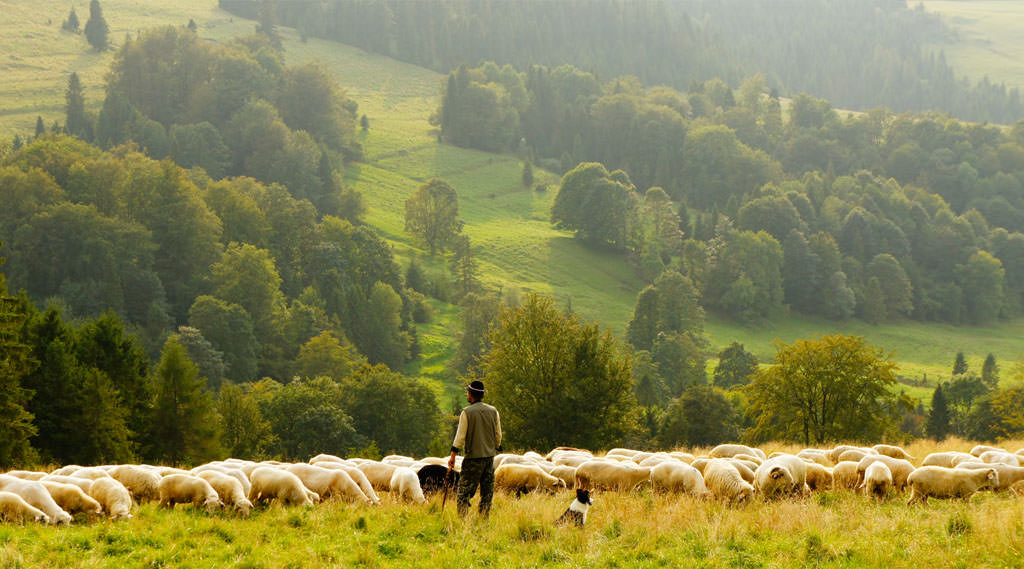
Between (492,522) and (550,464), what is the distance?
23.3ft

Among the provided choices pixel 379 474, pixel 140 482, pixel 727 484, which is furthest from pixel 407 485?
pixel 727 484

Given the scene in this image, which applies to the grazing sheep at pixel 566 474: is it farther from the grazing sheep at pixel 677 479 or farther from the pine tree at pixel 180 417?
the pine tree at pixel 180 417

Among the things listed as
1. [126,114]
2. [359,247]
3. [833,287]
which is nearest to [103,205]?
[359,247]

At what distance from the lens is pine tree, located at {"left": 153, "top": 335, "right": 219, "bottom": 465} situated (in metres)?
59.6

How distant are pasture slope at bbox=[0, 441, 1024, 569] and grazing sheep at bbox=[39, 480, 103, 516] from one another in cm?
76

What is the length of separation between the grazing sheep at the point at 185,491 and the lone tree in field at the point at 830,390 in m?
47.7

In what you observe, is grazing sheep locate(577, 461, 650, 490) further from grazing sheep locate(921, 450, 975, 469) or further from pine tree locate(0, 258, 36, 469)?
pine tree locate(0, 258, 36, 469)

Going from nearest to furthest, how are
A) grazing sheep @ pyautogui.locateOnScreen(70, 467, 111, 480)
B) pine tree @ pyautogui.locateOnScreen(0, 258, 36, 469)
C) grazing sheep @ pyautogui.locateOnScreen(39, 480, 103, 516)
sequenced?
grazing sheep @ pyautogui.locateOnScreen(39, 480, 103, 516)
grazing sheep @ pyautogui.locateOnScreen(70, 467, 111, 480)
pine tree @ pyautogui.locateOnScreen(0, 258, 36, 469)

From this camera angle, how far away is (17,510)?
15328mm

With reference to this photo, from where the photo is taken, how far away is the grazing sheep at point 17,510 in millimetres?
15250

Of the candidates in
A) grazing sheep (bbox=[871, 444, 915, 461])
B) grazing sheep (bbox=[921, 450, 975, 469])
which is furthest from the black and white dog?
grazing sheep (bbox=[871, 444, 915, 461])

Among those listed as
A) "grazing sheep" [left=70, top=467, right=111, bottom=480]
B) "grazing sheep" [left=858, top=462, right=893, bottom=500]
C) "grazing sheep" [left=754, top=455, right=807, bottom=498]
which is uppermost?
"grazing sheep" [left=858, top=462, right=893, bottom=500]

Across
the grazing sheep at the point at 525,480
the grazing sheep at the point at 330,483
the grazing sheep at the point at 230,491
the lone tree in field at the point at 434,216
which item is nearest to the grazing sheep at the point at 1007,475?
the grazing sheep at the point at 525,480

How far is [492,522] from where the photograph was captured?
50.8 feet
